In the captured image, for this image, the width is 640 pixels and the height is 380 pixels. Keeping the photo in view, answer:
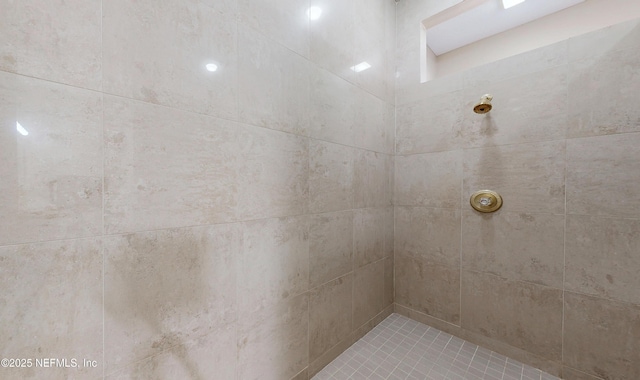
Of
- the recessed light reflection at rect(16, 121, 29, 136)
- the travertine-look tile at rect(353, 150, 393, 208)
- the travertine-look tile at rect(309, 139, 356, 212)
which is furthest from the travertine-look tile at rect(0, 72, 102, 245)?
the travertine-look tile at rect(353, 150, 393, 208)

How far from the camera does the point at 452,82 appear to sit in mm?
1501

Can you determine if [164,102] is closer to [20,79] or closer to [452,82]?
[20,79]

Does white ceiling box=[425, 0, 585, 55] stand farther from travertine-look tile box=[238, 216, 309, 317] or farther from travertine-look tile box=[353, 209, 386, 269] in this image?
travertine-look tile box=[238, 216, 309, 317]

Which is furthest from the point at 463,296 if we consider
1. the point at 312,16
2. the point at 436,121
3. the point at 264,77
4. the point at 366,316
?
the point at 312,16

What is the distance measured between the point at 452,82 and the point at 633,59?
72 centimetres

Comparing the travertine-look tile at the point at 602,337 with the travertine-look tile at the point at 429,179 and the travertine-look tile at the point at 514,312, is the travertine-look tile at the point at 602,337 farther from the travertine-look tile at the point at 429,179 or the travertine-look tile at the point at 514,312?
the travertine-look tile at the point at 429,179

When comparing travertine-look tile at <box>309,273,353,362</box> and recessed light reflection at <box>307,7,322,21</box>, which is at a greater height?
recessed light reflection at <box>307,7,322,21</box>

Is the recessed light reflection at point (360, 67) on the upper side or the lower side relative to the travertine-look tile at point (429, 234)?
upper

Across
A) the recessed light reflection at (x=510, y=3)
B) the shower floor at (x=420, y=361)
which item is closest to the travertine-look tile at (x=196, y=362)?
the shower floor at (x=420, y=361)

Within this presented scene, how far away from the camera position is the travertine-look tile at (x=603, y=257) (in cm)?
102

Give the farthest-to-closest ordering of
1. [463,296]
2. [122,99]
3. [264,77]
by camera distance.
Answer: [463,296], [264,77], [122,99]

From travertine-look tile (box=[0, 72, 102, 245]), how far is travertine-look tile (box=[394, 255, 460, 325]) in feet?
5.61

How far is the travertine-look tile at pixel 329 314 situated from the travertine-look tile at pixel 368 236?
151 mm

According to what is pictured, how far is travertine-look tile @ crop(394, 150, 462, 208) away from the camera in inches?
58.7
